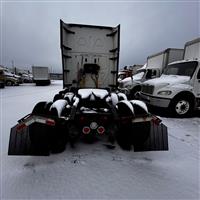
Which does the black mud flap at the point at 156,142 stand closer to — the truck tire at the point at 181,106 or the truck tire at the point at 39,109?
the truck tire at the point at 39,109

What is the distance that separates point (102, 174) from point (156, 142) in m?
1.19

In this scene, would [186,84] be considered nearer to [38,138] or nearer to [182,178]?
[182,178]

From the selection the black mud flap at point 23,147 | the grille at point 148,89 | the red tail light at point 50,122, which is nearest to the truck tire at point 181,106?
the grille at point 148,89

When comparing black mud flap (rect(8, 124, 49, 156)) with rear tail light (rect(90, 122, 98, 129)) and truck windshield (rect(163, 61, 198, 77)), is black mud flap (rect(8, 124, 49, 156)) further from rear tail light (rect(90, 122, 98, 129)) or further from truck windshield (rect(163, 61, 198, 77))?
truck windshield (rect(163, 61, 198, 77))

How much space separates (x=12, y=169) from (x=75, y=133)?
111 cm

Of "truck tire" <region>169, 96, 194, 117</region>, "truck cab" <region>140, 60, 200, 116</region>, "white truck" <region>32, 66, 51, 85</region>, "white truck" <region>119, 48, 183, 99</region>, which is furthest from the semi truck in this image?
"white truck" <region>32, 66, 51, 85</region>

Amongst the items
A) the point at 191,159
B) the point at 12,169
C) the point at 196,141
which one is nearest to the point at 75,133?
the point at 12,169

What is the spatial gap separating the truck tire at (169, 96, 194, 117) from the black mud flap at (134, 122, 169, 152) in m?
3.08

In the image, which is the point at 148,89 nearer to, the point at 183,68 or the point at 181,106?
the point at 181,106

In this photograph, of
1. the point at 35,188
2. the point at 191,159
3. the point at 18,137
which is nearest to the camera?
the point at 35,188

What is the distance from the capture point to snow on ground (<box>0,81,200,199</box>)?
1.80 metres

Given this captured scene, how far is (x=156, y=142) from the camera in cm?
262

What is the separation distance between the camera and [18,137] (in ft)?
7.99

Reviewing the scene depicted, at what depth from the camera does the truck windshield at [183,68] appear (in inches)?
219
